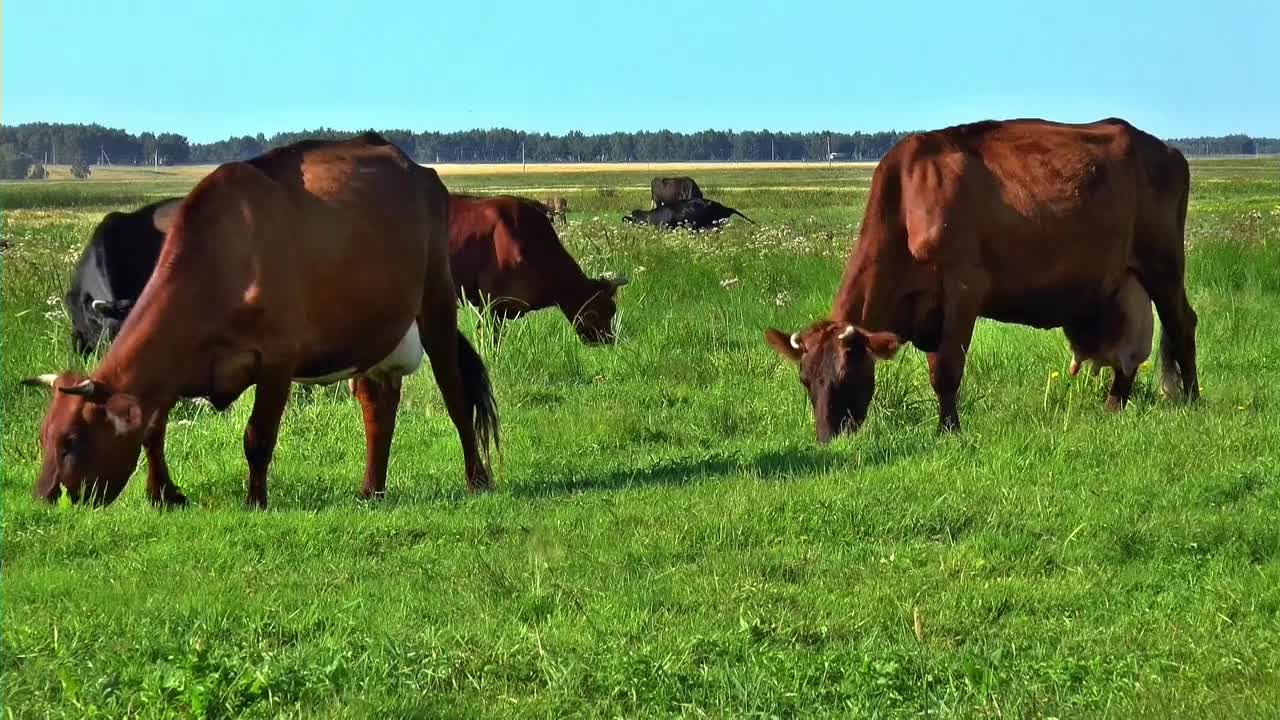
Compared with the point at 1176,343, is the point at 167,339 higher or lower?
higher

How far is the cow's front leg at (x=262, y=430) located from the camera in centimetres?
803

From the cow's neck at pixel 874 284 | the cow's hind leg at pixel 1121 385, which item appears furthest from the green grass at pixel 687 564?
the cow's neck at pixel 874 284

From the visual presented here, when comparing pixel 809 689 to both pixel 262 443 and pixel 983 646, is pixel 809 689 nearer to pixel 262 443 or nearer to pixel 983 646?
pixel 983 646

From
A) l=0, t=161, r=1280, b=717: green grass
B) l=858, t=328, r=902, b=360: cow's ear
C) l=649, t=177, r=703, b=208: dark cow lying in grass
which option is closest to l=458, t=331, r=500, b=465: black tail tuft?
l=0, t=161, r=1280, b=717: green grass

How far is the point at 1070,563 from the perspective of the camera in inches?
257

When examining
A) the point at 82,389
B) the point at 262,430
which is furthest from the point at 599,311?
the point at 82,389

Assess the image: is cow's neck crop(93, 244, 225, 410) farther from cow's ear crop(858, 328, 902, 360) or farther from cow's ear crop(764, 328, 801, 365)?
cow's ear crop(858, 328, 902, 360)

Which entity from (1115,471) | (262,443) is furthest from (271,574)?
(1115,471)

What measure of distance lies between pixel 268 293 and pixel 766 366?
540cm

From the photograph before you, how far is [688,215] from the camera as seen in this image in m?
37.1

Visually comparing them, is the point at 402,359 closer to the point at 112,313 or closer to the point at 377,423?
the point at 377,423

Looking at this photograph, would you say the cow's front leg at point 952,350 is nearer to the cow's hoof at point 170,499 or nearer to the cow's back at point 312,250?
the cow's back at point 312,250

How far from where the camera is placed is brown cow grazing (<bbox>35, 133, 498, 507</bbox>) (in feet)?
25.5

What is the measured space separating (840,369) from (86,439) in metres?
4.67
